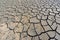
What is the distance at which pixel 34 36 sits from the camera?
4.42ft

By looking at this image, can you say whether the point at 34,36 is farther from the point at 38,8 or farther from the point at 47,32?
the point at 38,8

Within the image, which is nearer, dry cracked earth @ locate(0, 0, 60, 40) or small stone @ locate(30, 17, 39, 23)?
dry cracked earth @ locate(0, 0, 60, 40)

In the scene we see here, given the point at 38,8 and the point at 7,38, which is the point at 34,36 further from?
the point at 38,8

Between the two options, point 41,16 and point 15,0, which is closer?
point 41,16

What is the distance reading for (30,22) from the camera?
1.58 meters

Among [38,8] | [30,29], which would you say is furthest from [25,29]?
[38,8]

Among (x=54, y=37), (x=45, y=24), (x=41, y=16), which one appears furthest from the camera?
(x=41, y=16)

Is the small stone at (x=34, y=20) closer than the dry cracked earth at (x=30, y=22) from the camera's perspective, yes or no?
No

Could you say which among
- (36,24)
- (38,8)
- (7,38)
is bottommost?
(7,38)

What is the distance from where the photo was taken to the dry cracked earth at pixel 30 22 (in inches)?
53.2

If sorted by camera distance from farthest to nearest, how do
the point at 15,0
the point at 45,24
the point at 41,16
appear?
the point at 15,0
the point at 41,16
the point at 45,24

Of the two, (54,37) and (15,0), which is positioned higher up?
(15,0)

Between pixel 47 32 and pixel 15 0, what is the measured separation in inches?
58.7

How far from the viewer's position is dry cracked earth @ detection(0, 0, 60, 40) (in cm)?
135
